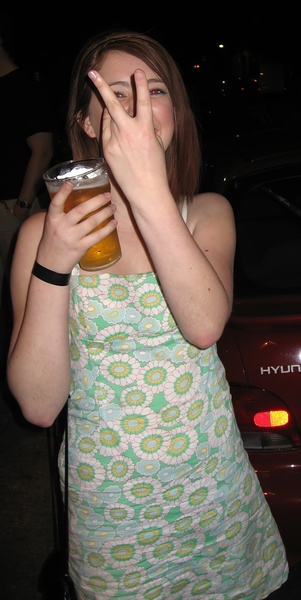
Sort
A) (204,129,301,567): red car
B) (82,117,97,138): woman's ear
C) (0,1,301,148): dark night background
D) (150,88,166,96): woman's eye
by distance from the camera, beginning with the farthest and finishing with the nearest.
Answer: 1. (0,1,301,148): dark night background
2. (204,129,301,567): red car
3. (82,117,97,138): woman's ear
4. (150,88,166,96): woman's eye

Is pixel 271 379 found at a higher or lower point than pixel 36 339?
lower

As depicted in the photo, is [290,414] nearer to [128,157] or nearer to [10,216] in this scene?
[128,157]

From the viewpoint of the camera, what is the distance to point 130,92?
1.55 meters

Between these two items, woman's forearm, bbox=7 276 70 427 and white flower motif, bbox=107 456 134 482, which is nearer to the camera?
woman's forearm, bbox=7 276 70 427

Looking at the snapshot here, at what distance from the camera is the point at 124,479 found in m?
1.45

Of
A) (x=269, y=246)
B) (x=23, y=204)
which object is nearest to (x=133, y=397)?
(x=269, y=246)

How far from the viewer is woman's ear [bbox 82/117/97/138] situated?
5.62 ft

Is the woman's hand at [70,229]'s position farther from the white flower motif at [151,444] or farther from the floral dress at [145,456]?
the white flower motif at [151,444]

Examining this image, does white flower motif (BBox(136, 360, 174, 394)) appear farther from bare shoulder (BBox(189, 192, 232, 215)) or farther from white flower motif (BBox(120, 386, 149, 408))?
bare shoulder (BBox(189, 192, 232, 215))

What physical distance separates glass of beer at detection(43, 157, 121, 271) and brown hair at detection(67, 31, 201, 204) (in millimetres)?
426

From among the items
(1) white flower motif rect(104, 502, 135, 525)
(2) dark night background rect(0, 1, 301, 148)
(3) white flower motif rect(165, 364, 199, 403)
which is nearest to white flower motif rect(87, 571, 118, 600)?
(1) white flower motif rect(104, 502, 135, 525)

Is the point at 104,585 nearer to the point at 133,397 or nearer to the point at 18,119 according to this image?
the point at 133,397

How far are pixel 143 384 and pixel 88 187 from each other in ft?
1.66

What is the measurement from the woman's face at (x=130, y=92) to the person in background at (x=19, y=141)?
2.48 meters
